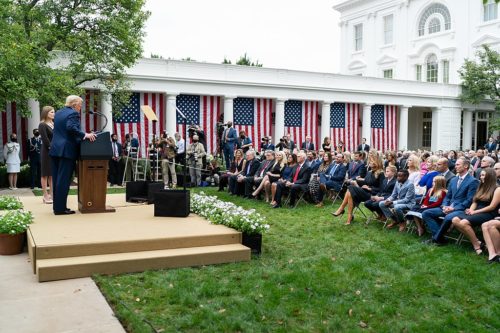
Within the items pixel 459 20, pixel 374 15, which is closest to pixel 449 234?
pixel 459 20

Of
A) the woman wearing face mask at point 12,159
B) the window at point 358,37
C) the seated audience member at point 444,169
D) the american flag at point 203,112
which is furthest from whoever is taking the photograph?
the window at point 358,37

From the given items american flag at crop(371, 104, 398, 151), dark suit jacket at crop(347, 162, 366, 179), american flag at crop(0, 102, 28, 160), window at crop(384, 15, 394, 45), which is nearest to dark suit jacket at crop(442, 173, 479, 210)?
dark suit jacket at crop(347, 162, 366, 179)

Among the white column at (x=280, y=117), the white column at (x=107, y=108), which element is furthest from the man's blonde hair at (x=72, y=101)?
the white column at (x=280, y=117)

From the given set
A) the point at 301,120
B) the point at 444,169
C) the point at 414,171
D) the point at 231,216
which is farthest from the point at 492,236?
the point at 301,120

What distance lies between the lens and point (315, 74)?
28.7 m

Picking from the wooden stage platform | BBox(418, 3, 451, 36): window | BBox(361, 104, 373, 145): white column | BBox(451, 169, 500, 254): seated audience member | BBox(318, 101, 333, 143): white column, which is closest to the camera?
the wooden stage platform

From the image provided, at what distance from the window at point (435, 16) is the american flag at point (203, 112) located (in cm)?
2636

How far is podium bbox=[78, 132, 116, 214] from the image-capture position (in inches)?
329

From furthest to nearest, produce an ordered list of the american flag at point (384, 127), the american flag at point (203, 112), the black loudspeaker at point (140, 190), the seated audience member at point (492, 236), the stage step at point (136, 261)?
the american flag at point (384, 127)
the american flag at point (203, 112)
the black loudspeaker at point (140, 190)
the seated audience member at point (492, 236)
the stage step at point (136, 261)

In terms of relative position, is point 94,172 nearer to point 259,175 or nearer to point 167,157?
→ point 259,175

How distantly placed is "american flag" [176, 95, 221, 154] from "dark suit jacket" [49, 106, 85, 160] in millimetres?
15824

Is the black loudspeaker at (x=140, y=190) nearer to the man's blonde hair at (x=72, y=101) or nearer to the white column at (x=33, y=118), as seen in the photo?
the man's blonde hair at (x=72, y=101)

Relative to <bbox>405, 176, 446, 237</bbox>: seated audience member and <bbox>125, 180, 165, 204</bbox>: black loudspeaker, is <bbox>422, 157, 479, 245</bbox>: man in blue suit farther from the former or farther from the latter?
<bbox>125, 180, 165, 204</bbox>: black loudspeaker

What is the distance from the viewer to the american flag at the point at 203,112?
80.3ft
